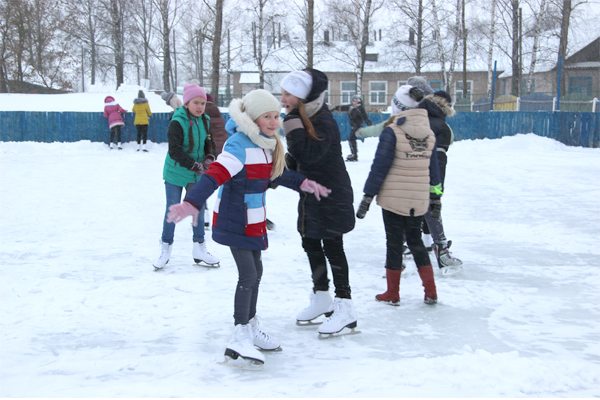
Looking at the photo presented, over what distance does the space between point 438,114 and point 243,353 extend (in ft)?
8.42

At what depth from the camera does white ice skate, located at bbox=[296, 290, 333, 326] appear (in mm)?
3414

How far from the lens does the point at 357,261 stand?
5.04m

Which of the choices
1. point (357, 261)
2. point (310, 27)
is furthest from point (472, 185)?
point (310, 27)

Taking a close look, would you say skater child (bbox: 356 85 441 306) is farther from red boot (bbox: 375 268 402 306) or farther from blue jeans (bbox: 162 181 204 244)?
blue jeans (bbox: 162 181 204 244)

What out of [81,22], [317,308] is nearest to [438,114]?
[317,308]

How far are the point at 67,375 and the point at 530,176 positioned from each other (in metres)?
9.25

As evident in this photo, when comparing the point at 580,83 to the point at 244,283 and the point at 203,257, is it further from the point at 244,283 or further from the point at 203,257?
the point at 244,283

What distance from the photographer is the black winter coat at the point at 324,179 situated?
310cm

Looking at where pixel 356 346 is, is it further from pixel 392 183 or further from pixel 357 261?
pixel 357 261

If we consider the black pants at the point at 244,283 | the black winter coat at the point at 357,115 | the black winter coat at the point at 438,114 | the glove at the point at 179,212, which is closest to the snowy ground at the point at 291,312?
the black pants at the point at 244,283

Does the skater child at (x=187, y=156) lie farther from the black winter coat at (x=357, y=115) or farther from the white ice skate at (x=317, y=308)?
the black winter coat at (x=357, y=115)

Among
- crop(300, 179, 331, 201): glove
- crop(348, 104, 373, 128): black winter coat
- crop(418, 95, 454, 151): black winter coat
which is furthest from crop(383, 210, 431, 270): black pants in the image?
crop(348, 104, 373, 128): black winter coat

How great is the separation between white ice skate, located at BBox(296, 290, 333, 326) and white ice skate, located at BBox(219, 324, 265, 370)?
0.63 meters

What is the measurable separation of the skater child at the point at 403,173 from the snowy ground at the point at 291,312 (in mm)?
610
